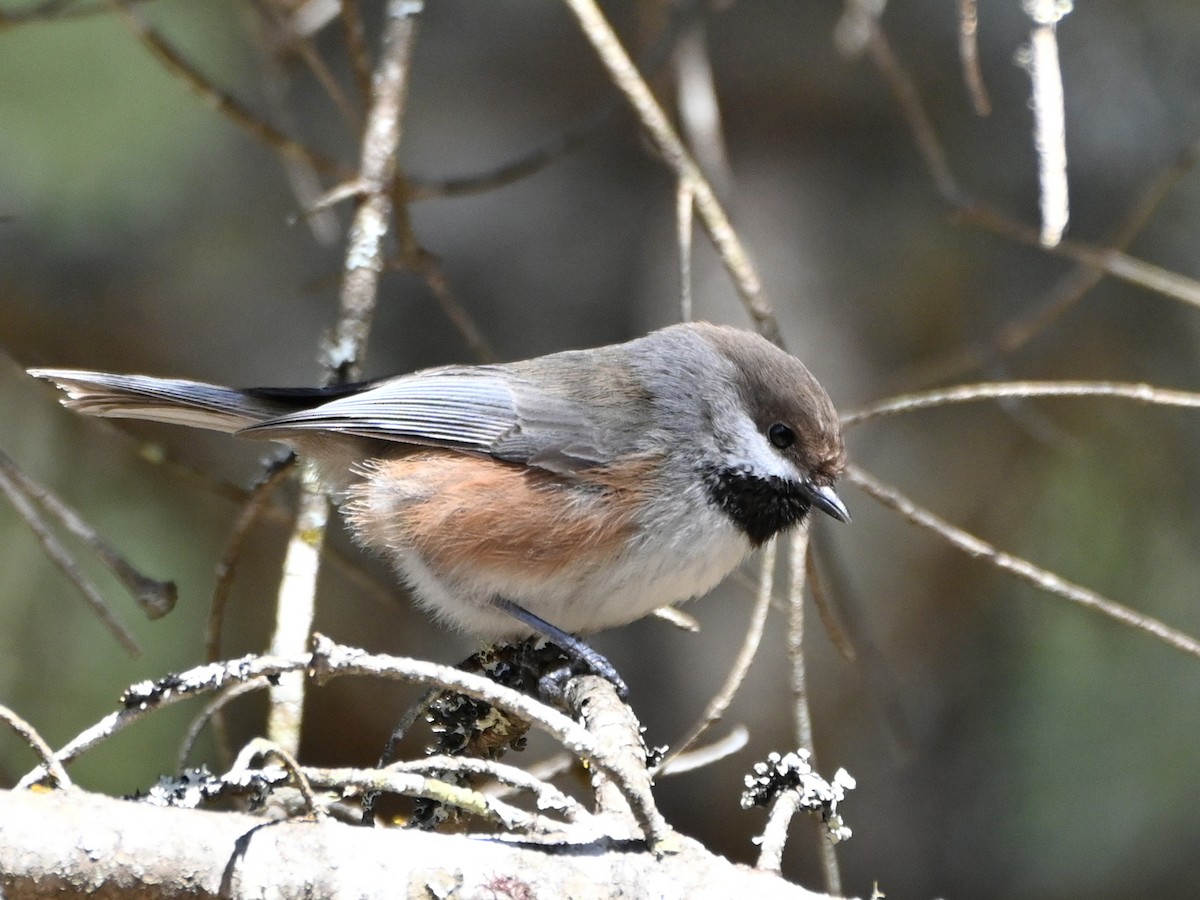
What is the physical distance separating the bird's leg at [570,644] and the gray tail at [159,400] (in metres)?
0.80

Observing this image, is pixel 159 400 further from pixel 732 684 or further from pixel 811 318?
pixel 811 318

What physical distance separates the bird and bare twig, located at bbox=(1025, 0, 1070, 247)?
1103 millimetres

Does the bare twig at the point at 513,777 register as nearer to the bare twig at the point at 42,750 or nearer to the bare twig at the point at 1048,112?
the bare twig at the point at 42,750

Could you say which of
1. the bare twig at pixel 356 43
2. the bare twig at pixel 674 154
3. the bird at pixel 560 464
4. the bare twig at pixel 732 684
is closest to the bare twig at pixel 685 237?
the bare twig at pixel 674 154

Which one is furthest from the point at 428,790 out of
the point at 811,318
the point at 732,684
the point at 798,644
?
the point at 811,318

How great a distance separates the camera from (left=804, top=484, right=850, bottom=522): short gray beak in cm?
281

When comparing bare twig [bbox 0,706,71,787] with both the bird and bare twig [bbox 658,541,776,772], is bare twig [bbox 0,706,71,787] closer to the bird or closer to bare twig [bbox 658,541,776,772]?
bare twig [bbox 658,541,776,772]

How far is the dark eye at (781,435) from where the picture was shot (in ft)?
9.41

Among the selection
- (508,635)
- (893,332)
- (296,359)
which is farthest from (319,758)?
(893,332)

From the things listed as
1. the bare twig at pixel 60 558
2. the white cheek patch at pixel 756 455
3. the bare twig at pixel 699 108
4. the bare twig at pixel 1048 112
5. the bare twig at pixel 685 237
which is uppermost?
the bare twig at pixel 699 108

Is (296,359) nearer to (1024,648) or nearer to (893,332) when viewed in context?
(893,332)

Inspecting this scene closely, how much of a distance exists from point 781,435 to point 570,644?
28.4 inches

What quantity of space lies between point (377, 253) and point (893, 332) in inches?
101

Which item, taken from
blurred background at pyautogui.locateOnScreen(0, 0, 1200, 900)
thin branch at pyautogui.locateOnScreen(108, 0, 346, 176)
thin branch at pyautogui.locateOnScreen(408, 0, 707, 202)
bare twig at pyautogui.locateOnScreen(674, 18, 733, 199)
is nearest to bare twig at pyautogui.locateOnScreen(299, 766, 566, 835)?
thin branch at pyautogui.locateOnScreen(408, 0, 707, 202)
